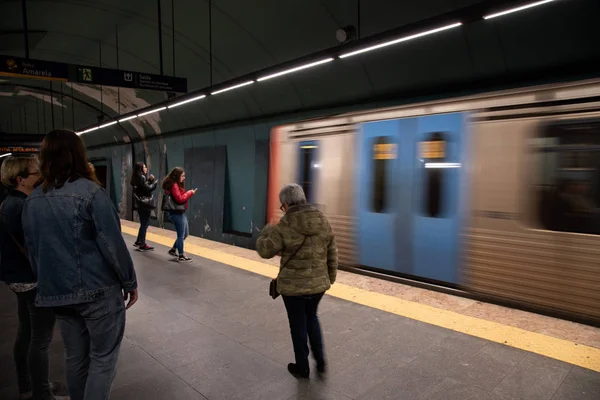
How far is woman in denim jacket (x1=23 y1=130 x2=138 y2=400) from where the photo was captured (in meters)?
2.00

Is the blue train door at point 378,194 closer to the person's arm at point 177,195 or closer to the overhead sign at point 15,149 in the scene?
the person's arm at point 177,195

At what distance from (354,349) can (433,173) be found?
8.64 ft

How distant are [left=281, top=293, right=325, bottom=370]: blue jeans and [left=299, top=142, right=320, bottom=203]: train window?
3689 mm

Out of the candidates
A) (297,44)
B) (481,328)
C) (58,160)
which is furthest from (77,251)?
(297,44)

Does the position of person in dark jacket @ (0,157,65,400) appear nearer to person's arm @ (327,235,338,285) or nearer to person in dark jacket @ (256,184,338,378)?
person in dark jacket @ (256,184,338,378)

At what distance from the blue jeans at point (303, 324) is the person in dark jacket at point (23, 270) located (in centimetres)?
162

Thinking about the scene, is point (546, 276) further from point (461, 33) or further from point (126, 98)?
point (126, 98)

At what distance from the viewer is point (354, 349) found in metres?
3.59

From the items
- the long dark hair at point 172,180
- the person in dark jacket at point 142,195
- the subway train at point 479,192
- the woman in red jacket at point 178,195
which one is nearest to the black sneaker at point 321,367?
the subway train at point 479,192

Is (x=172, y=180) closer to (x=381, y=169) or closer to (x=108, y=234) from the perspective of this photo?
(x=381, y=169)

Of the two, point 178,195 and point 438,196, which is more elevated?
point 438,196

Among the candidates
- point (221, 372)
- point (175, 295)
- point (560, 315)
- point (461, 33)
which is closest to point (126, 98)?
point (175, 295)

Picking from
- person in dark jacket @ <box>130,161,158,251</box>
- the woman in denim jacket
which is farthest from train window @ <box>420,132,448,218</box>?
person in dark jacket @ <box>130,161,158,251</box>

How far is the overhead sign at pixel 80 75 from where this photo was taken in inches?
249
